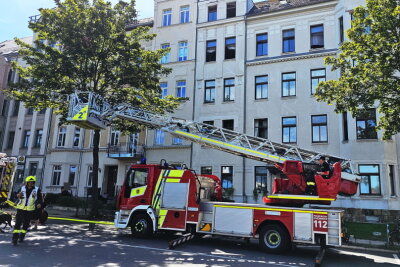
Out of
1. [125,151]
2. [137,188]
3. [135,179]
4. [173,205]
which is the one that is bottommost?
[173,205]

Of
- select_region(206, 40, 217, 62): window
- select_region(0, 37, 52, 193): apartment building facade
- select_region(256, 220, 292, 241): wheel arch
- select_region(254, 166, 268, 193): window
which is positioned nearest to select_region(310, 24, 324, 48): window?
select_region(206, 40, 217, 62): window

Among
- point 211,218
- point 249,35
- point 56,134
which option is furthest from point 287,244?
point 56,134

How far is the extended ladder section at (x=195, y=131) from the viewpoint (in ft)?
36.4

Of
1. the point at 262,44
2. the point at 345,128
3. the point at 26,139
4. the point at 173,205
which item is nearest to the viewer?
the point at 173,205

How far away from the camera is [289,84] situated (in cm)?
2277

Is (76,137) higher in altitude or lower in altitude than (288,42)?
lower

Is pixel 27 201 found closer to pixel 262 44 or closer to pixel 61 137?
pixel 262 44

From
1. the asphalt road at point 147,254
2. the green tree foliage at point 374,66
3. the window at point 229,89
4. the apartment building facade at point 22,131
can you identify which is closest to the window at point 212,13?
the window at point 229,89

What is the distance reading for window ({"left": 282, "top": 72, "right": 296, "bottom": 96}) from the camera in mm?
22625

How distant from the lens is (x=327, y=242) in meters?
8.87

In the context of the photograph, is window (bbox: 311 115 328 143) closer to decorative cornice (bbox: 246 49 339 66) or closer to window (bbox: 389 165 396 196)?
window (bbox: 389 165 396 196)

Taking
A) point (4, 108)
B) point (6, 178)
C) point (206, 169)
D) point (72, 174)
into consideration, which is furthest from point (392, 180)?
point (4, 108)

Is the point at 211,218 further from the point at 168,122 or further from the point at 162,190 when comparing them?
the point at 168,122

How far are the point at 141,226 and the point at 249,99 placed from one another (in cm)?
1481
